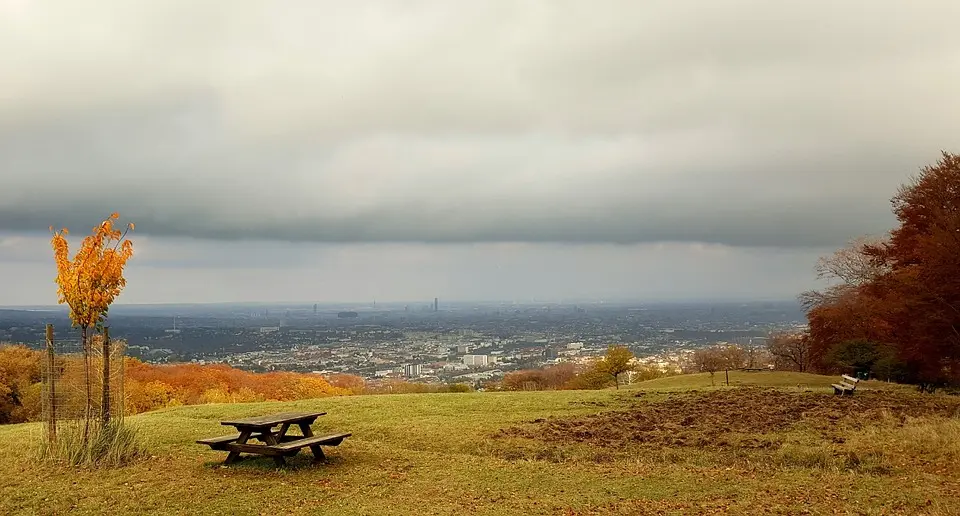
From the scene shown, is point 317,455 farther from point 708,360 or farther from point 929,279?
point 708,360


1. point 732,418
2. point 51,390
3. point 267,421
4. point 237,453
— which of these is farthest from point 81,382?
point 732,418

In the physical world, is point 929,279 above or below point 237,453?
above

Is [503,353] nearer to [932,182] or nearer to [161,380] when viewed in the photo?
[161,380]

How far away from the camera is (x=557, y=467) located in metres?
11.4

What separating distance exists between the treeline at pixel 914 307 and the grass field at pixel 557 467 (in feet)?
10.2

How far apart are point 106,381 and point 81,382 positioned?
70cm

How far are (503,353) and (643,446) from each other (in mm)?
99438

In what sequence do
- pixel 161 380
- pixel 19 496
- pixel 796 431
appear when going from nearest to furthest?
pixel 19 496
pixel 796 431
pixel 161 380

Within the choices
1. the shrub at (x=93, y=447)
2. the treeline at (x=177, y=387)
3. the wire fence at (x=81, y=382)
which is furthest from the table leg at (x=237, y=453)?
the treeline at (x=177, y=387)

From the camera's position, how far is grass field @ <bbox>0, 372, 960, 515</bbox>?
878 centimetres

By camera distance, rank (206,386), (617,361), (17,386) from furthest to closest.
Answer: (206,386), (617,361), (17,386)

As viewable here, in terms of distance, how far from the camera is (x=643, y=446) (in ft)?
44.9

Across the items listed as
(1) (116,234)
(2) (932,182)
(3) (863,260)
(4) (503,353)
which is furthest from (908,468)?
(4) (503,353)

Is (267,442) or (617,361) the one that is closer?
(267,442)
